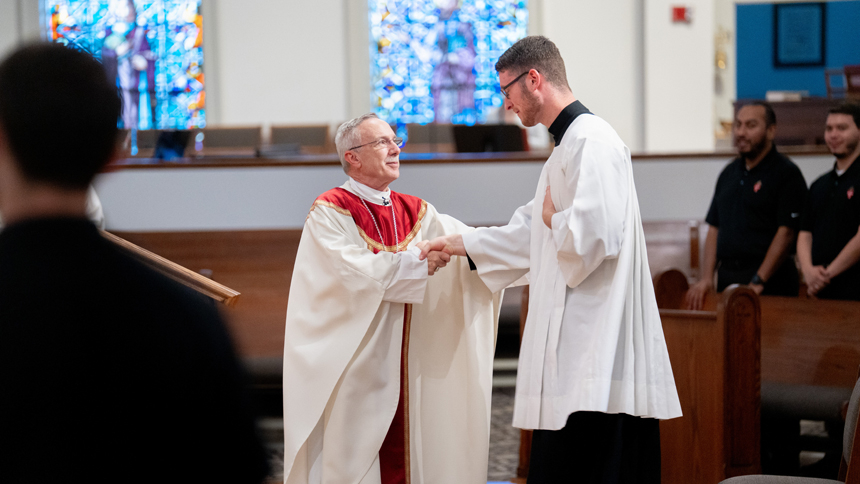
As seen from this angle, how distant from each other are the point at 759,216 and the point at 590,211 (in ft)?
7.52

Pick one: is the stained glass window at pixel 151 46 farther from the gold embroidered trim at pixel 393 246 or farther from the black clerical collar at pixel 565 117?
the black clerical collar at pixel 565 117

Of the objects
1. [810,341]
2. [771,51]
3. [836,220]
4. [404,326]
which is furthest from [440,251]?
[771,51]

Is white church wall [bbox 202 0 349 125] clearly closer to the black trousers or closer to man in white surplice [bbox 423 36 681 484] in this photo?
man in white surplice [bbox 423 36 681 484]

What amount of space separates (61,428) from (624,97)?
32.2 feet

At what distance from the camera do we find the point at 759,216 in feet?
14.2

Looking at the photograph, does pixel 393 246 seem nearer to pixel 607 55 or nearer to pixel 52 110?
pixel 52 110

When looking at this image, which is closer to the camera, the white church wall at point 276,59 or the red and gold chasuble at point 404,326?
the red and gold chasuble at point 404,326

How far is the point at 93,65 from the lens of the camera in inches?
35.3

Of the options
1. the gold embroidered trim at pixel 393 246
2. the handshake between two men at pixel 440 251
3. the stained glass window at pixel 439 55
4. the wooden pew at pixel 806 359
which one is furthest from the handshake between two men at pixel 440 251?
the stained glass window at pixel 439 55

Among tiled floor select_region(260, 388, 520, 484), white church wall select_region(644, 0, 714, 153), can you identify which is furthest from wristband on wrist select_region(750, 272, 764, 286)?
Answer: white church wall select_region(644, 0, 714, 153)

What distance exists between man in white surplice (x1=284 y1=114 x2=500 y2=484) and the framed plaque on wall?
1191 centimetres

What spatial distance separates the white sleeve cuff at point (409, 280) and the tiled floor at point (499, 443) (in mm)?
1126

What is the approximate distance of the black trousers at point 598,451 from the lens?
2.53 meters

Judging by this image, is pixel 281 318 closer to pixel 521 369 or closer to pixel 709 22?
pixel 521 369
